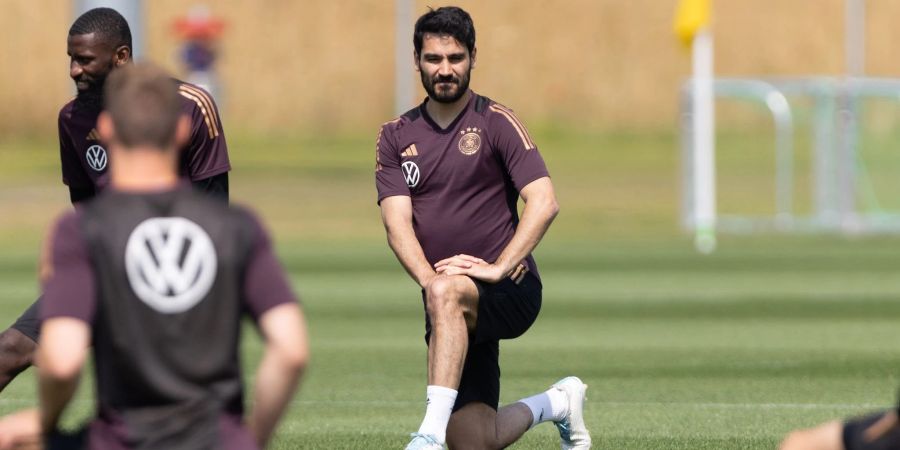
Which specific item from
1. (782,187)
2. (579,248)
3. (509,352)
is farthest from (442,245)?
(782,187)

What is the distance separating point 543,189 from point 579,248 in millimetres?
16244

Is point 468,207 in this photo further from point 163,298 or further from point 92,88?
point 163,298

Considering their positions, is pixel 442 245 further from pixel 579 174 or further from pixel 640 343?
pixel 579 174

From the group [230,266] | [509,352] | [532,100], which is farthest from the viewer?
[532,100]

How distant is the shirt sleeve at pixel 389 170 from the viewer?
729cm

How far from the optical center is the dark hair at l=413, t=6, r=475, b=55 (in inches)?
278

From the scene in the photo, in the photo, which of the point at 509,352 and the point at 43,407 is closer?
the point at 43,407

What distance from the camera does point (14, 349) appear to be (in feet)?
22.9

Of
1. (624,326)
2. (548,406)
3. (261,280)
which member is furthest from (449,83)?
(624,326)

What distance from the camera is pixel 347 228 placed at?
1073 inches

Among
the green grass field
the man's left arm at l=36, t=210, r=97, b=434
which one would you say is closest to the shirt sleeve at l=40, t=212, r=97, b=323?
the man's left arm at l=36, t=210, r=97, b=434

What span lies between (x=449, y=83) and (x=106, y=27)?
54.0 inches

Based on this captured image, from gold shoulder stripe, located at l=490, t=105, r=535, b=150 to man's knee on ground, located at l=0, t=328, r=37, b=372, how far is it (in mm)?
2078

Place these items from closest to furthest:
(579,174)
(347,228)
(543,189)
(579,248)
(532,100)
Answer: (543,189) < (579,248) < (347,228) < (579,174) < (532,100)
